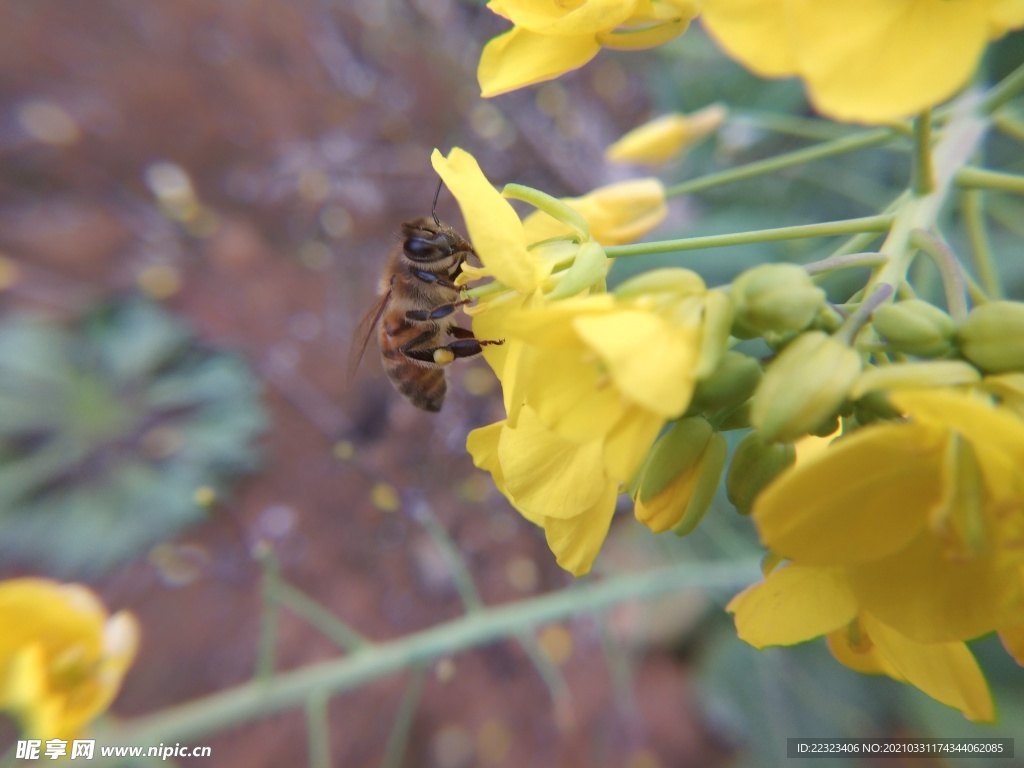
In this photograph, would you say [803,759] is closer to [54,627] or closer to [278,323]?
[54,627]

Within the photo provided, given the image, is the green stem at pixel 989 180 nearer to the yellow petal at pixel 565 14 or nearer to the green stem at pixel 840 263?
the green stem at pixel 840 263

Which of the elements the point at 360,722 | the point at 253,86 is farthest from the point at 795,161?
the point at 253,86

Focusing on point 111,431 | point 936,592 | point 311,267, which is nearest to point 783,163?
point 936,592

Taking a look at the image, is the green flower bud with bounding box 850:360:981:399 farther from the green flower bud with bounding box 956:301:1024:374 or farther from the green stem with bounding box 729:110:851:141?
the green stem with bounding box 729:110:851:141

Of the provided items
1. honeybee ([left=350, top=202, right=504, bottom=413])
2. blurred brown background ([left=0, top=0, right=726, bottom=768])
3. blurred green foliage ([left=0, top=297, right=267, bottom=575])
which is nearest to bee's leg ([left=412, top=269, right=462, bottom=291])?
honeybee ([left=350, top=202, right=504, bottom=413])

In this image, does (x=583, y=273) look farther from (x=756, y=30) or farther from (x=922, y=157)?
(x=922, y=157)

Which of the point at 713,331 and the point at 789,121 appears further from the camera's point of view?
the point at 789,121

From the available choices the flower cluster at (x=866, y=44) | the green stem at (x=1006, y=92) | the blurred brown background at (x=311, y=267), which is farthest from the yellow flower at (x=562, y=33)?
the blurred brown background at (x=311, y=267)
